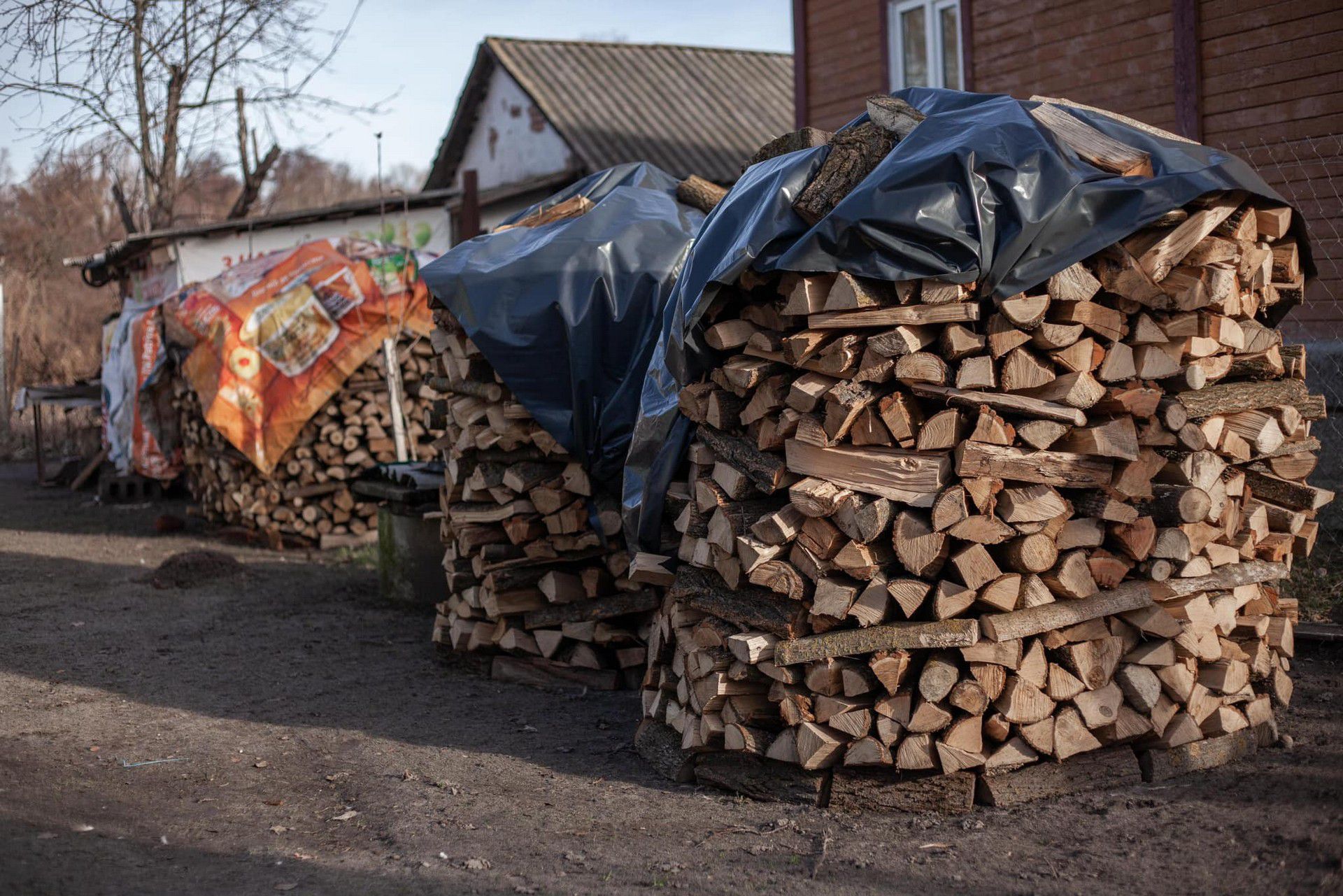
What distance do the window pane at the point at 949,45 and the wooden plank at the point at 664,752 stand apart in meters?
7.48

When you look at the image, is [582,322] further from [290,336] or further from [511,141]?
[511,141]

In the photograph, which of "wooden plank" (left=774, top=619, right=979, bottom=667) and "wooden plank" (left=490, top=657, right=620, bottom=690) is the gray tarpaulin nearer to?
"wooden plank" (left=490, top=657, right=620, bottom=690)

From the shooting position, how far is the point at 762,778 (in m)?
3.85

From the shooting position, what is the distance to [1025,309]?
11.4ft

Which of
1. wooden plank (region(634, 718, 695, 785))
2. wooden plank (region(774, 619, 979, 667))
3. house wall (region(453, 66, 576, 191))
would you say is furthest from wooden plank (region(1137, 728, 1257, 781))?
house wall (region(453, 66, 576, 191))

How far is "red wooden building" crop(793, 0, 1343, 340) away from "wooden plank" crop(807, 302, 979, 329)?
4.68m

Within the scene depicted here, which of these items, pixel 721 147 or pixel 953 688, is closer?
pixel 953 688

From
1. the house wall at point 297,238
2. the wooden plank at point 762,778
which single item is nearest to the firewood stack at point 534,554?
the wooden plank at point 762,778

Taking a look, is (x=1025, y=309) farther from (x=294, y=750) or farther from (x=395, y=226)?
(x=395, y=226)

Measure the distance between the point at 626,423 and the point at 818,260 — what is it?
5.94 ft

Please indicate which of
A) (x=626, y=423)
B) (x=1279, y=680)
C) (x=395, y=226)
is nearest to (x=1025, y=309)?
(x=1279, y=680)

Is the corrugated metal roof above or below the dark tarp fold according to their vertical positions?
above

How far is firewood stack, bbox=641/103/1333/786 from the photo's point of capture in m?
3.52

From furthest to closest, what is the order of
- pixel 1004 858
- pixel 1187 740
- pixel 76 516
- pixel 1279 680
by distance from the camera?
pixel 76 516, pixel 1279 680, pixel 1187 740, pixel 1004 858
